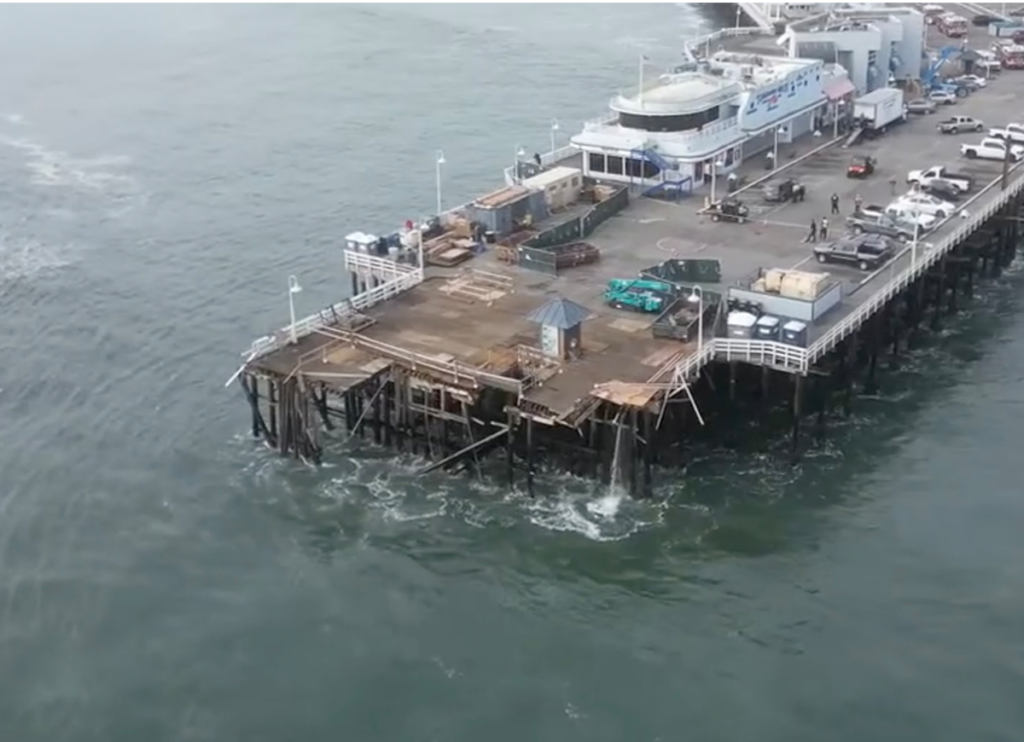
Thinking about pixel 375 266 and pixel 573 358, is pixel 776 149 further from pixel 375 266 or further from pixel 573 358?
pixel 573 358

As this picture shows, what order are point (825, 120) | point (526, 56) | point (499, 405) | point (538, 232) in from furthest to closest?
point (526, 56) → point (825, 120) → point (538, 232) → point (499, 405)

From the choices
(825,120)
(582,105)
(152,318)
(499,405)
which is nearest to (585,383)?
(499,405)

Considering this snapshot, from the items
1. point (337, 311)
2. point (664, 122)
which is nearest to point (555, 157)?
point (664, 122)

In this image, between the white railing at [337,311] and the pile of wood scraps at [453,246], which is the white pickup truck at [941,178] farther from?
the white railing at [337,311]

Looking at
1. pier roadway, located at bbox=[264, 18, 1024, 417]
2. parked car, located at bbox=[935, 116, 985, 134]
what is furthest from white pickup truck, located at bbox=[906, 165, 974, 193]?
parked car, located at bbox=[935, 116, 985, 134]

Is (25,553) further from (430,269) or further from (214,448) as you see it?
(430,269)
